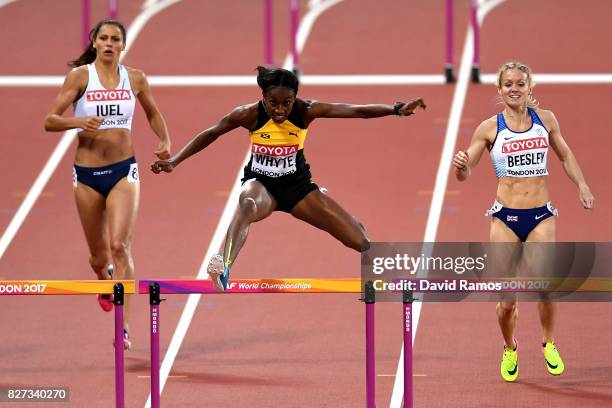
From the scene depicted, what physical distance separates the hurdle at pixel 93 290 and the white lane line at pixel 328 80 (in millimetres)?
7215

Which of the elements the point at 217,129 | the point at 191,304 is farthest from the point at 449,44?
the point at 217,129

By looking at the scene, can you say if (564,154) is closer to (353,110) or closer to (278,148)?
(353,110)

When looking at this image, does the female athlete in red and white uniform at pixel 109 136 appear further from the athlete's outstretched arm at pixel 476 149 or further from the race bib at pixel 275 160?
the athlete's outstretched arm at pixel 476 149

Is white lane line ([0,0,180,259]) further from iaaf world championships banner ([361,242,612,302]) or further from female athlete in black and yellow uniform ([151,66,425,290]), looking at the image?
iaaf world championships banner ([361,242,612,302])

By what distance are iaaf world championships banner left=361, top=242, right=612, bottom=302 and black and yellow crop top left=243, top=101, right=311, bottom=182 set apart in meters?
0.65

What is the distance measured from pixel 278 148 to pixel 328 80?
680 cm

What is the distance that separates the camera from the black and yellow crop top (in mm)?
9234

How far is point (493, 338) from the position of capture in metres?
10.9

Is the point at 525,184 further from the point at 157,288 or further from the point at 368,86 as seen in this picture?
the point at 368,86

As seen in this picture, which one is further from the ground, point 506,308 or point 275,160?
point 275,160

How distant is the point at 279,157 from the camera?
9.31 meters

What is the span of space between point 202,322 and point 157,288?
8.78 feet

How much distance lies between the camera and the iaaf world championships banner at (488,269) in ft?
28.9

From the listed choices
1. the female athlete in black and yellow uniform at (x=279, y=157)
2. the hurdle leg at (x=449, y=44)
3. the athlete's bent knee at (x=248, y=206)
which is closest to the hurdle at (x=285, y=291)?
the female athlete in black and yellow uniform at (x=279, y=157)
